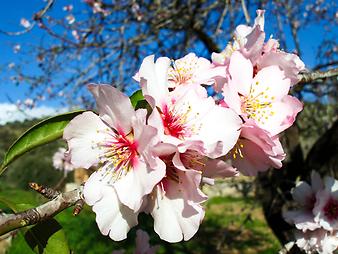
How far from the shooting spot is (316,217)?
60.6 inches

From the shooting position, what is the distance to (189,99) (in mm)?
839

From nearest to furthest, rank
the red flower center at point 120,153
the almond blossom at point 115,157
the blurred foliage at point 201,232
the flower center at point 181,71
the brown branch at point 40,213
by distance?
the brown branch at point 40,213 → the almond blossom at point 115,157 → the red flower center at point 120,153 → the flower center at point 181,71 → the blurred foliage at point 201,232

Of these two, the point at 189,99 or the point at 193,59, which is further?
the point at 193,59

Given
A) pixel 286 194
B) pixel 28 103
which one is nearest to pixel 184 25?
pixel 286 194

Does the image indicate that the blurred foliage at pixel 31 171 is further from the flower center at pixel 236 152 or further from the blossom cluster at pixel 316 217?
the flower center at pixel 236 152

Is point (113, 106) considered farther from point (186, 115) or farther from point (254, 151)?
point (254, 151)

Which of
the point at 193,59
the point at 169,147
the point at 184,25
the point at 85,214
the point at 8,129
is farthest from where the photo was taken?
the point at 8,129

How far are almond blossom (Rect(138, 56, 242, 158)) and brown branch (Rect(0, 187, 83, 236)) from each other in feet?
0.63

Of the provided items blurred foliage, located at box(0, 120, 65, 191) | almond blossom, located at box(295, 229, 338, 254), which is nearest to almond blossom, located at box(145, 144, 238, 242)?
almond blossom, located at box(295, 229, 338, 254)

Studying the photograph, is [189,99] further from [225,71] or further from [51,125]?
[51,125]

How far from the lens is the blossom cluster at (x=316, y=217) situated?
1.50 metres

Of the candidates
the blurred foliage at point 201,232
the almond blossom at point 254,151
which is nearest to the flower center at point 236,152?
the almond blossom at point 254,151

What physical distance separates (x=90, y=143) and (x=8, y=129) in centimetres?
1416

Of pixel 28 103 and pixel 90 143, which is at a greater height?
pixel 90 143
